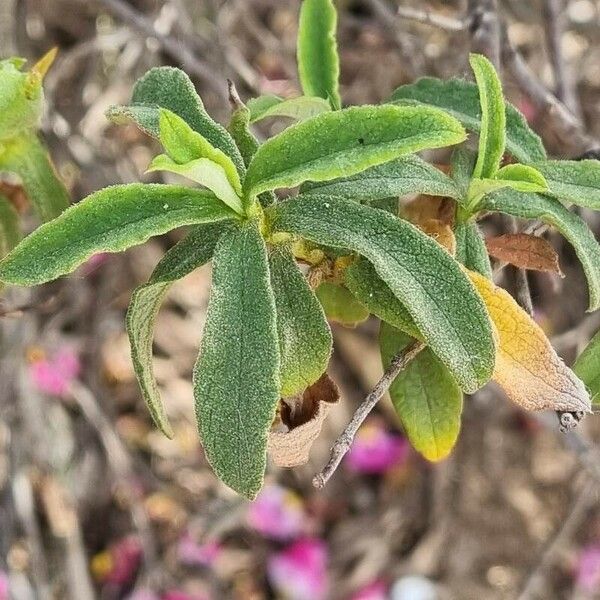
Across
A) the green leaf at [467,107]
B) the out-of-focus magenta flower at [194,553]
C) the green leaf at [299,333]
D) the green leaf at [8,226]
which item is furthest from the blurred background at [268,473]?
the green leaf at [299,333]

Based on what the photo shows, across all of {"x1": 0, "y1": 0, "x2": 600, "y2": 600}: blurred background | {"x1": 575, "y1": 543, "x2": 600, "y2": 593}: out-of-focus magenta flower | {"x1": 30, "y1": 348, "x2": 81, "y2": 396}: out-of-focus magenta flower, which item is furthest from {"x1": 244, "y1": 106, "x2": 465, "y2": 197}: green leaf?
{"x1": 575, "y1": 543, "x2": 600, "y2": 593}: out-of-focus magenta flower

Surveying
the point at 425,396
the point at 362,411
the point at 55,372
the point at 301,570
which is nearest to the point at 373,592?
the point at 301,570

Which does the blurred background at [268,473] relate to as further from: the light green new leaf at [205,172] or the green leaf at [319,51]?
the light green new leaf at [205,172]

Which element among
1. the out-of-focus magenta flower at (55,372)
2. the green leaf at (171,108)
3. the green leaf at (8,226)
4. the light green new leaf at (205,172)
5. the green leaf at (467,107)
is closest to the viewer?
the light green new leaf at (205,172)

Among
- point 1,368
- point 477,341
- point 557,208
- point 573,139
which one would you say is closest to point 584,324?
point 573,139

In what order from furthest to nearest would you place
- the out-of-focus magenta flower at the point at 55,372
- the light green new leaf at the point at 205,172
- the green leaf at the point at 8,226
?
the out-of-focus magenta flower at the point at 55,372 → the green leaf at the point at 8,226 → the light green new leaf at the point at 205,172

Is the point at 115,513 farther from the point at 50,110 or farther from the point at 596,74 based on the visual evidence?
the point at 596,74

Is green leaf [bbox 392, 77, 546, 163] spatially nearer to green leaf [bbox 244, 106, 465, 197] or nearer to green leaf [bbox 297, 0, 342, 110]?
green leaf [bbox 297, 0, 342, 110]

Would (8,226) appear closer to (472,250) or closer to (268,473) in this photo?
(472,250)

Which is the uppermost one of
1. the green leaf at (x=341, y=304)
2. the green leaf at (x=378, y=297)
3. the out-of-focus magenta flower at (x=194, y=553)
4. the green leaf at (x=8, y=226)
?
the green leaf at (x=378, y=297)
